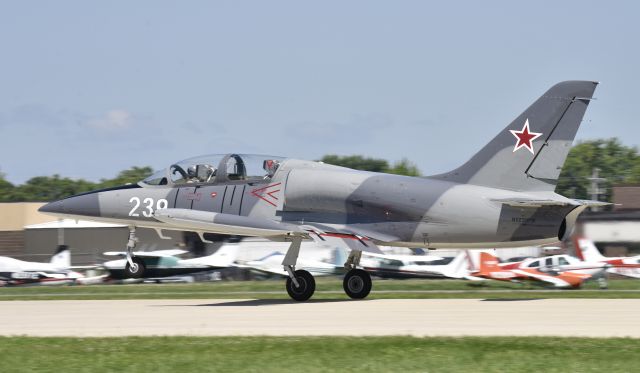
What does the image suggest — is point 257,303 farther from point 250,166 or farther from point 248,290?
point 248,290

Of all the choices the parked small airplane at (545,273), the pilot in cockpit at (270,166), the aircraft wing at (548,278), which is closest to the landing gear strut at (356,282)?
the pilot in cockpit at (270,166)

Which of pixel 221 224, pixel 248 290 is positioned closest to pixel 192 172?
pixel 221 224

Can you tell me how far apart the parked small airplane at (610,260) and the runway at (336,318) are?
11196 mm

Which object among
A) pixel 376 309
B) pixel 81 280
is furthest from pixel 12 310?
pixel 81 280

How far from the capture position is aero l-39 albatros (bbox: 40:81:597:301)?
1984cm

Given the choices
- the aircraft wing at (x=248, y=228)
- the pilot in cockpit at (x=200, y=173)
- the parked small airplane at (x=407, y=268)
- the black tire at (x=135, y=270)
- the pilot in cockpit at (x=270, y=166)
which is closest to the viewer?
the aircraft wing at (x=248, y=228)

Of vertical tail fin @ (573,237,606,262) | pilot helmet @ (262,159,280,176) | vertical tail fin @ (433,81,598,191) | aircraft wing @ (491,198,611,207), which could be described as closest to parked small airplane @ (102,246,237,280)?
vertical tail fin @ (573,237,606,262)

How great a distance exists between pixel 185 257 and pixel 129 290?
943 centimetres

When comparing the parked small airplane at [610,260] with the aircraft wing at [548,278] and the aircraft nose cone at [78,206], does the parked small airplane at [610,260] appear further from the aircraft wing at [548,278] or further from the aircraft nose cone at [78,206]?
the aircraft nose cone at [78,206]

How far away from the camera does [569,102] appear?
1981cm

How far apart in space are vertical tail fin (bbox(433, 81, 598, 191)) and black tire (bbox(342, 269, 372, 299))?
358cm

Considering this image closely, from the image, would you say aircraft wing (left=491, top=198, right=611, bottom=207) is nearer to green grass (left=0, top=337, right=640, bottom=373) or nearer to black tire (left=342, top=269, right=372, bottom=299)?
black tire (left=342, top=269, right=372, bottom=299)

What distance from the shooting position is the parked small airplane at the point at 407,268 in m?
33.4

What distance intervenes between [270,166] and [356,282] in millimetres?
3402
